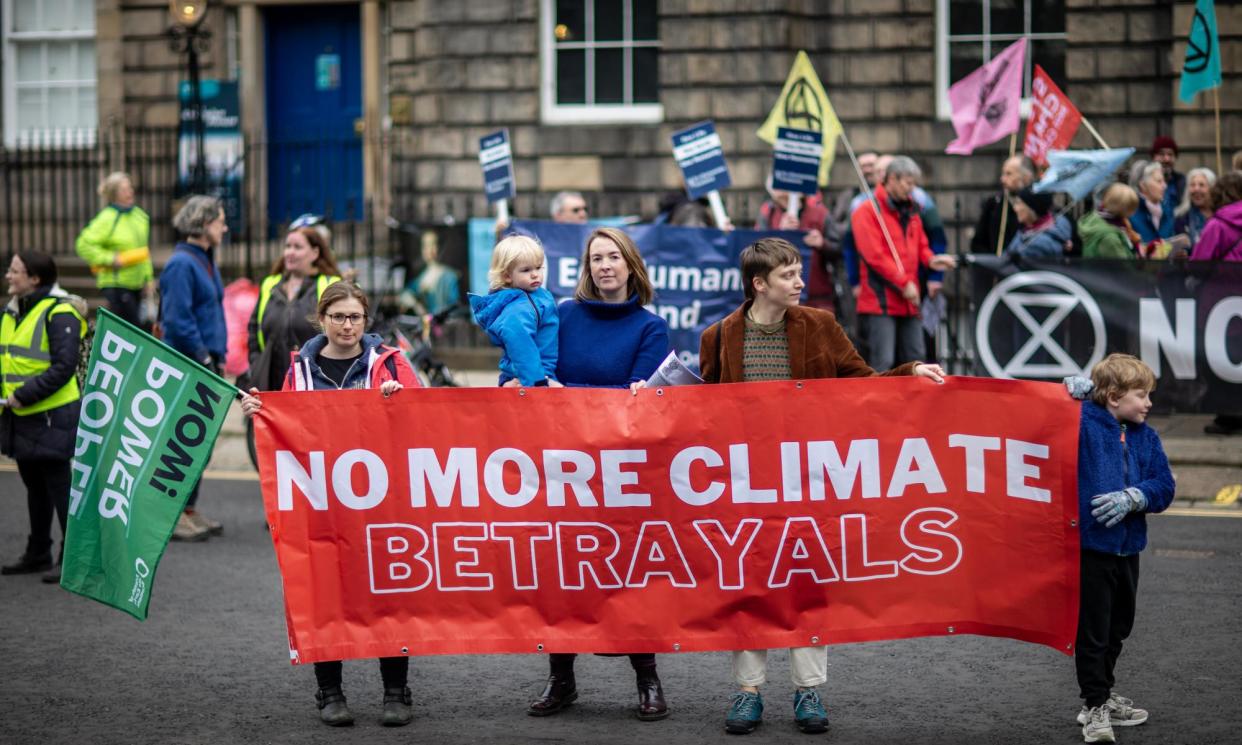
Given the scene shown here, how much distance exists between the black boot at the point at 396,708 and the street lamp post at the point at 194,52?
43.8 ft

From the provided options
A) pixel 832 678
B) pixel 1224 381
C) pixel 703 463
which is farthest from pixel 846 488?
pixel 1224 381

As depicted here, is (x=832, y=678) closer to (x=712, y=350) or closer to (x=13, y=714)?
(x=712, y=350)

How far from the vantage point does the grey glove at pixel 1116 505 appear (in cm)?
551

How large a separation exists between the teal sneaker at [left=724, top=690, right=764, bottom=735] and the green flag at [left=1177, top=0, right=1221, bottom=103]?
838 centimetres

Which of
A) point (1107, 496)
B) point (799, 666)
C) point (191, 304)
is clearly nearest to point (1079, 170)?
point (191, 304)

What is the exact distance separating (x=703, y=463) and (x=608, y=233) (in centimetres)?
96

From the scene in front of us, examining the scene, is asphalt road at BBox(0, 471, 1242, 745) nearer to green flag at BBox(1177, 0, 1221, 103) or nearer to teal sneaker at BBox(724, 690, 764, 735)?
teal sneaker at BBox(724, 690, 764, 735)

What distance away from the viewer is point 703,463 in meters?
5.89

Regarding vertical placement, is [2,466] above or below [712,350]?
below

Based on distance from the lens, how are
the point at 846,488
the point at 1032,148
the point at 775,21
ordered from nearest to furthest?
the point at 846,488
the point at 1032,148
the point at 775,21

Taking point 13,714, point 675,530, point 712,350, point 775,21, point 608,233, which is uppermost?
point 775,21

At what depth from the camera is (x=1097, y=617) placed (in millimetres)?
5617

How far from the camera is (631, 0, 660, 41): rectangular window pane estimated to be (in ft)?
61.7

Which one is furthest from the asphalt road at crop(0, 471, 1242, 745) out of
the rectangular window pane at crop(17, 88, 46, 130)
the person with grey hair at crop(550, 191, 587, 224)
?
the rectangular window pane at crop(17, 88, 46, 130)
